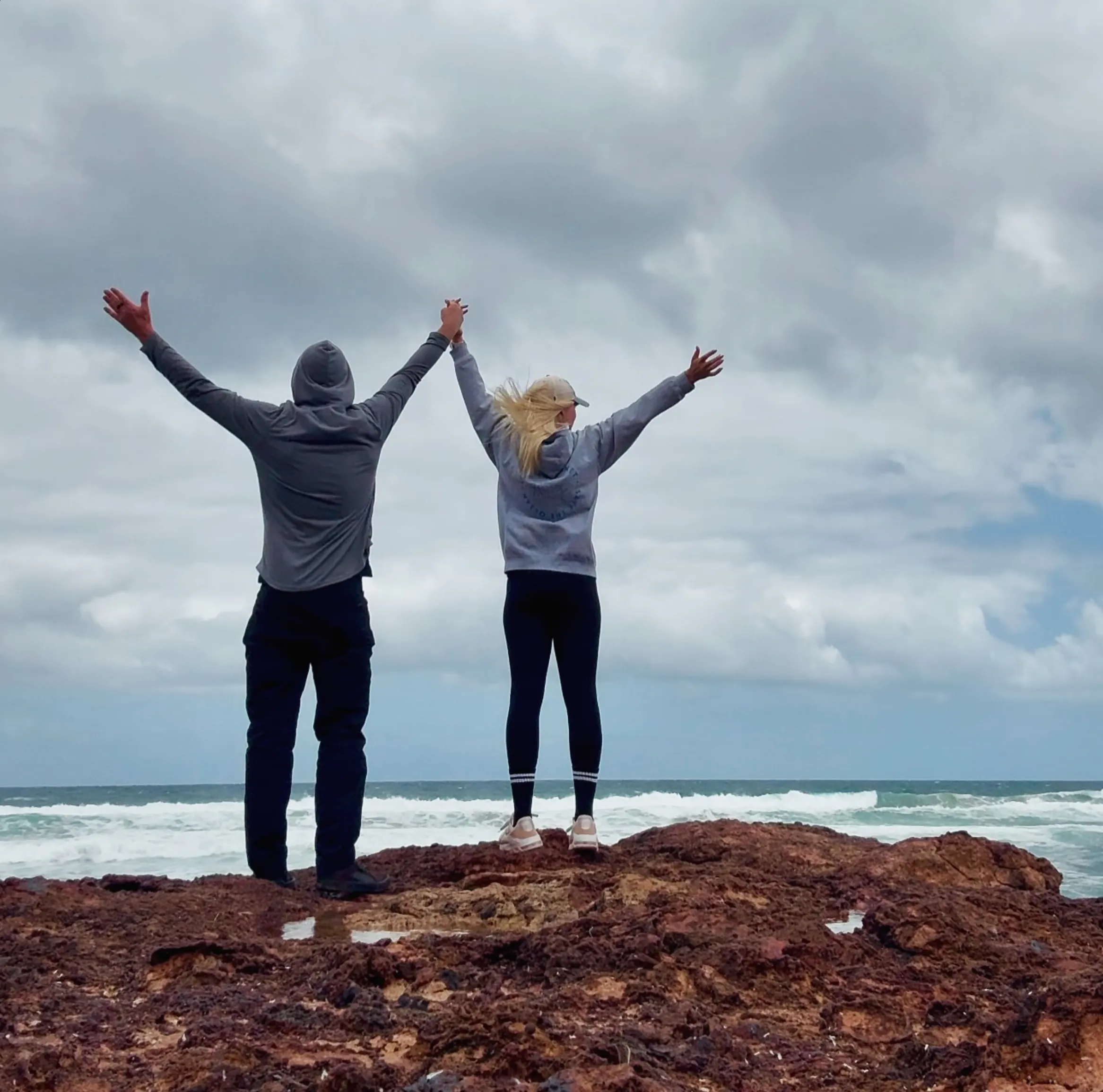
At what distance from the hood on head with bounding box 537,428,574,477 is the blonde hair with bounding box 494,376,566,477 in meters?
0.02

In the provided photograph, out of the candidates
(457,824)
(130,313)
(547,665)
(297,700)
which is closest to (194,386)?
(130,313)

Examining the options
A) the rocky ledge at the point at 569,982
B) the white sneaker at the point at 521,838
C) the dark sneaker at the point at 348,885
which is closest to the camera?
the rocky ledge at the point at 569,982

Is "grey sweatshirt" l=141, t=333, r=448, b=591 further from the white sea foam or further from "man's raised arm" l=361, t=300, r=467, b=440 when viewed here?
the white sea foam

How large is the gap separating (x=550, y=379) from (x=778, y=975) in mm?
3022

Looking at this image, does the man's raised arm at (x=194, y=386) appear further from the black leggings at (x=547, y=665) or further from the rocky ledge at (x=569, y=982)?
the rocky ledge at (x=569, y=982)

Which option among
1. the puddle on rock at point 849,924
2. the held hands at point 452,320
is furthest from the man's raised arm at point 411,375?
the puddle on rock at point 849,924

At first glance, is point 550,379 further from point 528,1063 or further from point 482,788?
point 482,788

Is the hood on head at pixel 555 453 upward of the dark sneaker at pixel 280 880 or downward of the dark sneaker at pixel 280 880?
upward

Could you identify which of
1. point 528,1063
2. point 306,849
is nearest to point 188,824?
point 306,849

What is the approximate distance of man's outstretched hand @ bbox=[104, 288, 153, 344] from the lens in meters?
→ 4.56

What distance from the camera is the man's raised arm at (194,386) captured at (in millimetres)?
4586

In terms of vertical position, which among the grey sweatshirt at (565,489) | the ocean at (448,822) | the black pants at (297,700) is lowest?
the ocean at (448,822)

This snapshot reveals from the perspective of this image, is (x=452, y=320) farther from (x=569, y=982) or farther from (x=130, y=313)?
(x=569, y=982)

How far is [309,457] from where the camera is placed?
15.4ft
